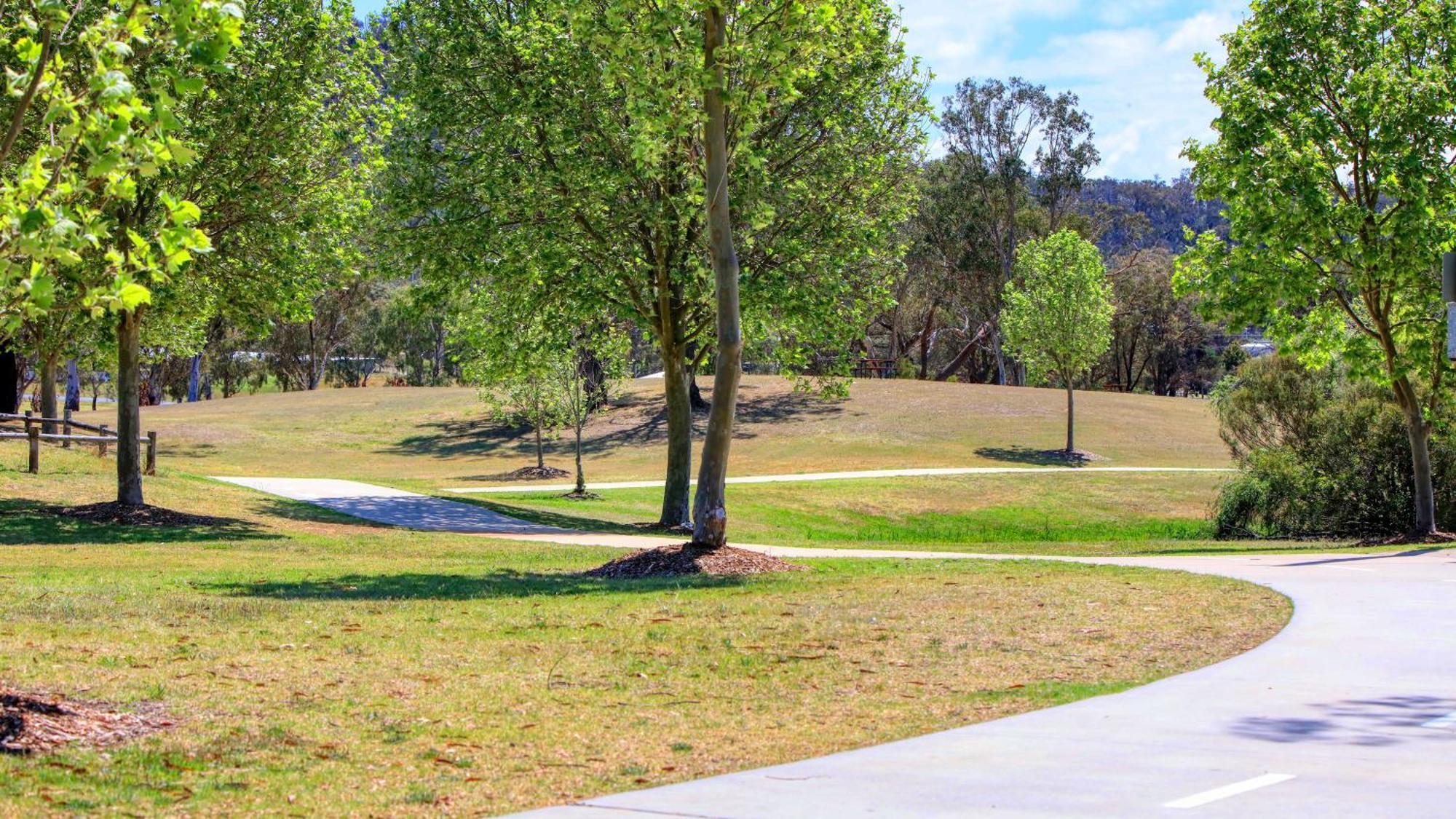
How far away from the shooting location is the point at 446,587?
15.2 meters

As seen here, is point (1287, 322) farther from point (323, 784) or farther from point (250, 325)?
point (323, 784)

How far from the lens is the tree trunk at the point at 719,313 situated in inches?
675

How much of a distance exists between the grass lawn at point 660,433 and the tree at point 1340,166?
21693mm

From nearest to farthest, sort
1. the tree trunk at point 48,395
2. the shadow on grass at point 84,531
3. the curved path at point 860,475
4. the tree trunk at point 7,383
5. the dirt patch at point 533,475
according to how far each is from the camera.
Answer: the shadow on grass at point 84,531 < the tree trunk at point 7,383 < the tree trunk at point 48,395 < the curved path at point 860,475 < the dirt patch at point 533,475

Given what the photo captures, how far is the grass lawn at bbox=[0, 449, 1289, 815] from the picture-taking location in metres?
6.80

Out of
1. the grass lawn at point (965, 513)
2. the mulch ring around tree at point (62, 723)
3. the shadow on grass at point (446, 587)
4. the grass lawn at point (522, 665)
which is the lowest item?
the grass lawn at point (965, 513)

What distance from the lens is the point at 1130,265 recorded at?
3570 inches

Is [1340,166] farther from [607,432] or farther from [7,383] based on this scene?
[607,432]

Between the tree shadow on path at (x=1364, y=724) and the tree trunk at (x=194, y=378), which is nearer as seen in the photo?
the tree shadow on path at (x=1364, y=724)

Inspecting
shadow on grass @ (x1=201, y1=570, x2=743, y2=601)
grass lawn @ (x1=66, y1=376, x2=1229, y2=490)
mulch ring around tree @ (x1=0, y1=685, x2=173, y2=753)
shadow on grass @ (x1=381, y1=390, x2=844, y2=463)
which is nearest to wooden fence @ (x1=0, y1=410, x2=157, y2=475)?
grass lawn @ (x1=66, y1=376, x2=1229, y2=490)

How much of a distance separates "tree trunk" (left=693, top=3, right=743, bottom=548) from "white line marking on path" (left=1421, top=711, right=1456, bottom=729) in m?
10.1

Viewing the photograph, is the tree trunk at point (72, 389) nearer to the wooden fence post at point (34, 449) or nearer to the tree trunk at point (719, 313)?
the wooden fence post at point (34, 449)

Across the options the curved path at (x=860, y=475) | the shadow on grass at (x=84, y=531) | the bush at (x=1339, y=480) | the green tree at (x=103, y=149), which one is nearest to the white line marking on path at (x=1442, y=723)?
the green tree at (x=103, y=149)

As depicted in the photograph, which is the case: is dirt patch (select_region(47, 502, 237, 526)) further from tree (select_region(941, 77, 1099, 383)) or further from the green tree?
tree (select_region(941, 77, 1099, 383))
